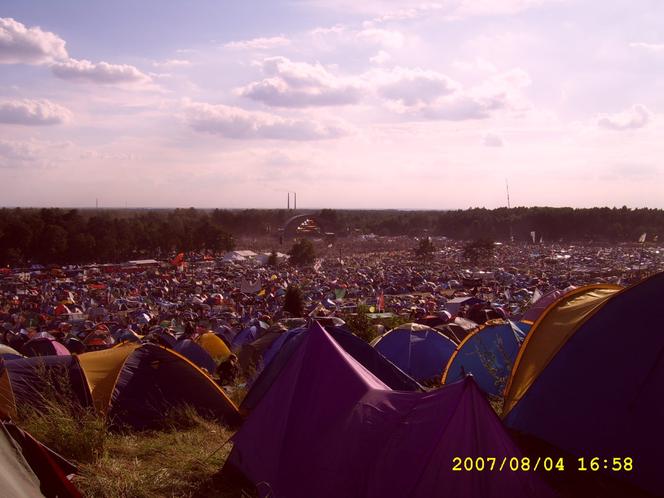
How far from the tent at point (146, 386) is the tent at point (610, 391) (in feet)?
10.1

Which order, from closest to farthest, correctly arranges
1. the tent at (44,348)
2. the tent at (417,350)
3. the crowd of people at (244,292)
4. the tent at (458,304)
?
the tent at (417,350) < the tent at (44,348) < the crowd of people at (244,292) < the tent at (458,304)

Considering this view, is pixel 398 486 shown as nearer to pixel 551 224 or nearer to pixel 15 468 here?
pixel 15 468

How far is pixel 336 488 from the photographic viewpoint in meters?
3.69

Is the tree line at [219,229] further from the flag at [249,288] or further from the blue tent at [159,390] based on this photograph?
the blue tent at [159,390]

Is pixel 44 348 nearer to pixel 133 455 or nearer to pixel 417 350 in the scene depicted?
pixel 417 350

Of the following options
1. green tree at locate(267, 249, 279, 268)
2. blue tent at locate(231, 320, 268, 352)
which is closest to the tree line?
green tree at locate(267, 249, 279, 268)

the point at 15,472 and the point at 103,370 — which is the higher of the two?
the point at 15,472

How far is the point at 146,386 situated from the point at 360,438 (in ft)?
10.3

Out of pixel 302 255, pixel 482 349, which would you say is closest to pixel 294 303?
pixel 482 349

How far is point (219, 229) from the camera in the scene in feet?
209

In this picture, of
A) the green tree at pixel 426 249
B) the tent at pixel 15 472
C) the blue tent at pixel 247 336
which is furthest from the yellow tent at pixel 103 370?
the green tree at pixel 426 249

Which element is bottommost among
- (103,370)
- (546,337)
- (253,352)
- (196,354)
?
(196,354)

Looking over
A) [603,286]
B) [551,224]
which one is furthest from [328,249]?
[603,286]

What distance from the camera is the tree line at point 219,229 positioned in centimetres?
5294
